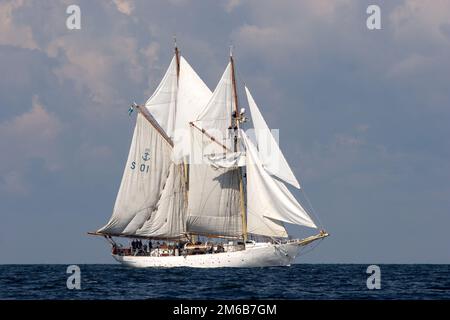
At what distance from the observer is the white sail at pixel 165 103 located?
336 ft

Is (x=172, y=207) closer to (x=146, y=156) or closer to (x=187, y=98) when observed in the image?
(x=146, y=156)

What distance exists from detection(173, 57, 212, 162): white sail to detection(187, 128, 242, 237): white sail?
238cm

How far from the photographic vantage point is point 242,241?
318ft

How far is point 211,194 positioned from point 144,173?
1051cm

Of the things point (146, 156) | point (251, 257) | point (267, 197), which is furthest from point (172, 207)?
point (267, 197)

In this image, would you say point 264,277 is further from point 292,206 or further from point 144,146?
point 144,146

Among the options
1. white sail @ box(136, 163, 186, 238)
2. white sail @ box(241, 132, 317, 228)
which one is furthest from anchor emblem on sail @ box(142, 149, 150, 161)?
white sail @ box(241, 132, 317, 228)

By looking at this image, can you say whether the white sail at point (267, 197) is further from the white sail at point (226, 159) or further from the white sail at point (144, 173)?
the white sail at point (144, 173)

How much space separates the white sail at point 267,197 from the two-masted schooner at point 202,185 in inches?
4.2

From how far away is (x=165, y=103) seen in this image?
102812 mm

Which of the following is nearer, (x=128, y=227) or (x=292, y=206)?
(x=292, y=206)
